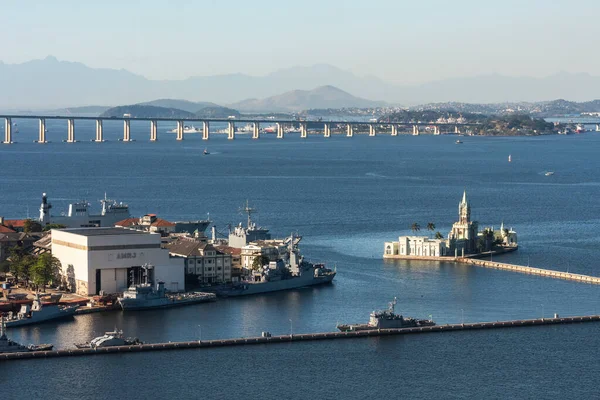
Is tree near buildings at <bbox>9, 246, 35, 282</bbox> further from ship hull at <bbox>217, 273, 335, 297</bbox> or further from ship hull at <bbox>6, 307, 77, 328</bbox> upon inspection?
ship hull at <bbox>217, 273, 335, 297</bbox>

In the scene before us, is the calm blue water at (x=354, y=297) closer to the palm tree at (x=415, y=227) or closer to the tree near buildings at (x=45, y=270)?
the palm tree at (x=415, y=227)

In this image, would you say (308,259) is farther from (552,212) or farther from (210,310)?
(552,212)

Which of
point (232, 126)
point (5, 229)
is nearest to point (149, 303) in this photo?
point (5, 229)

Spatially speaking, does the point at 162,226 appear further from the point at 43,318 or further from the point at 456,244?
the point at 43,318

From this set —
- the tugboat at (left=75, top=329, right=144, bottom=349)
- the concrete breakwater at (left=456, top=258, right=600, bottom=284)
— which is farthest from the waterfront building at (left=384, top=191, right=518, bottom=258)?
the tugboat at (left=75, top=329, right=144, bottom=349)

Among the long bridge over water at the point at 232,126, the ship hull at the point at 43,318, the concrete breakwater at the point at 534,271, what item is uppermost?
the long bridge over water at the point at 232,126

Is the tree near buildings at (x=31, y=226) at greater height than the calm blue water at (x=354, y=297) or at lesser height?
greater

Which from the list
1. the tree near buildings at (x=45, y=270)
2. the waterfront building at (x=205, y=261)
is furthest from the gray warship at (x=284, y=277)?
the tree near buildings at (x=45, y=270)

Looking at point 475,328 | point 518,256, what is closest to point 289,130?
point 518,256
